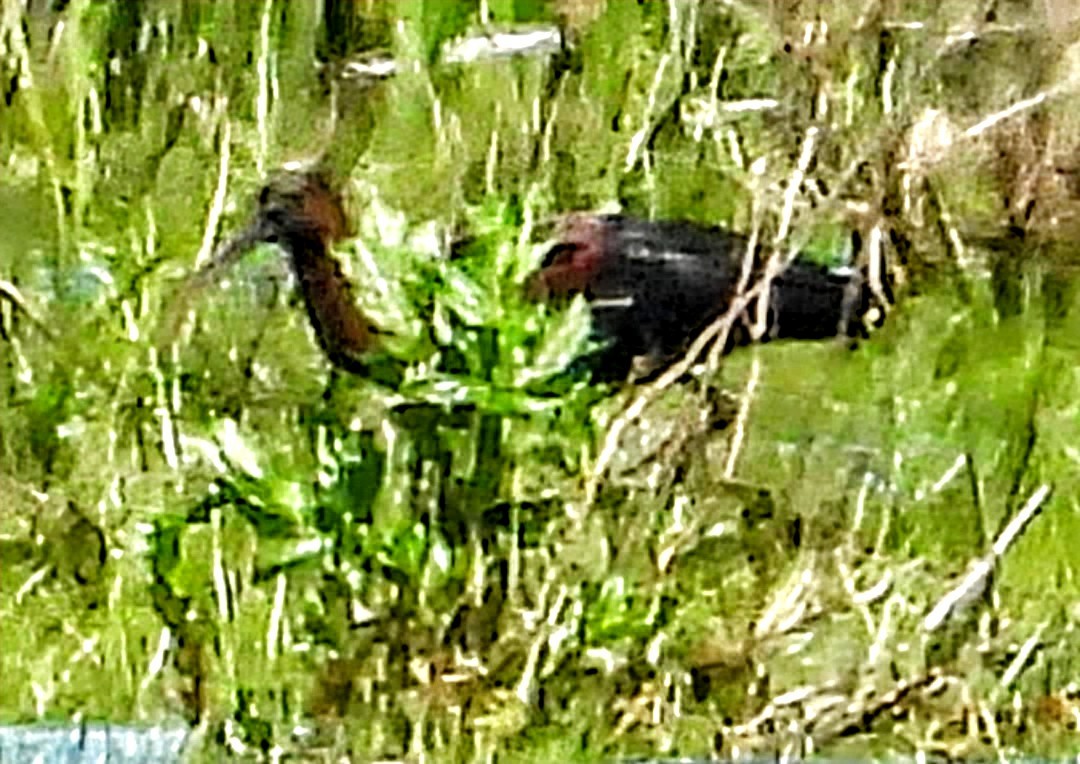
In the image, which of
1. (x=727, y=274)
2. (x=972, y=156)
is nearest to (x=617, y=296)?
(x=727, y=274)

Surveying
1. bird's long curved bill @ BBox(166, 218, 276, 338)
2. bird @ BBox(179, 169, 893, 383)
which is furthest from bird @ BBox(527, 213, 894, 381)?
bird's long curved bill @ BBox(166, 218, 276, 338)

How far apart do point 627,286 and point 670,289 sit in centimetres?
2

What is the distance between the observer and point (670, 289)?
32.7 inches

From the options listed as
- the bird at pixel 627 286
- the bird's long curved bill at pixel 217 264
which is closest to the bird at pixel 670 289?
the bird at pixel 627 286

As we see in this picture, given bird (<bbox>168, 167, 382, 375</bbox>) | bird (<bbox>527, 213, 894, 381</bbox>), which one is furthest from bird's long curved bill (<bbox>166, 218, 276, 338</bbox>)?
bird (<bbox>527, 213, 894, 381</bbox>)

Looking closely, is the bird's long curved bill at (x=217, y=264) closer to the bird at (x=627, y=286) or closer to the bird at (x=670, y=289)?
the bird at (x=627, y=286)

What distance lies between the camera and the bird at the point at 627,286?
83cm

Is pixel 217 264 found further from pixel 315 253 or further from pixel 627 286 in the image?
pixel 627 286

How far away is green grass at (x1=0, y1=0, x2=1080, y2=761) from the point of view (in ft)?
2.70

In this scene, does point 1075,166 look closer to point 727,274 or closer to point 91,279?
point 727,274

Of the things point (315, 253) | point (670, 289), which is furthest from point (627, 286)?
point (315, 253)

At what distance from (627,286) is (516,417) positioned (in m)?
0.07

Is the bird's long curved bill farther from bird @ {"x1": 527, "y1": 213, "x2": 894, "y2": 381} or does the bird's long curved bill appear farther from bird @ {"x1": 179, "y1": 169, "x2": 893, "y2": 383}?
bird @ {"x1": 527, "y1": 213, "x2": 894, "y2": 381}

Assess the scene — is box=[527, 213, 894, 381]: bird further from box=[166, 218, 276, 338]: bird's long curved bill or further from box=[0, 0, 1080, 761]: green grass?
box=[166, 218, 276, 338]: bird's long curved bill
